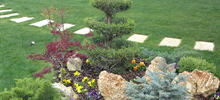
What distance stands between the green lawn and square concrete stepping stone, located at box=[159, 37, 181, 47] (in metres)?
0.15

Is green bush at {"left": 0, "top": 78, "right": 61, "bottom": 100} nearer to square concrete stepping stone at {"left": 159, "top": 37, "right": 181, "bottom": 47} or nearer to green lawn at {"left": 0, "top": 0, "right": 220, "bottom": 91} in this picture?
green lawn at {"left": 0, "top": 0, "right": 220, "bottom": 91}

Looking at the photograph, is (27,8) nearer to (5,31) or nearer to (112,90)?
(5,31)

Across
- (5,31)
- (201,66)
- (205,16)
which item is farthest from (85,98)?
(205,16)

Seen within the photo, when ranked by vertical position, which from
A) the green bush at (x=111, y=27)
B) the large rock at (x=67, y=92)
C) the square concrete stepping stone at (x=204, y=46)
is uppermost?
the green bush at (x=111, y=27)

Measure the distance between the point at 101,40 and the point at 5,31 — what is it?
4.53 m

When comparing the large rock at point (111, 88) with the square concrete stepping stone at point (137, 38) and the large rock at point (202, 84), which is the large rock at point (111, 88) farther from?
the square concrete stepping stone at point (137, 38)

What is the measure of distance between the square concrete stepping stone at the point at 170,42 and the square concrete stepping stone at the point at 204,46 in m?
0.53

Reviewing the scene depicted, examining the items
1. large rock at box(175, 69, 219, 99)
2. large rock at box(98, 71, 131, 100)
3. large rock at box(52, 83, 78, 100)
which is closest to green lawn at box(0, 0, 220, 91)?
large rock at box(52, 83, 78, 100)

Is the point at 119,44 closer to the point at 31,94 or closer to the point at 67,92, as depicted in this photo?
the point at 67,92

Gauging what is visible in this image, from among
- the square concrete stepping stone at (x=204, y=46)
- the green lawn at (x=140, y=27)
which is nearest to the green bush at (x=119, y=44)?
the green lawn at (x=140, y=27)

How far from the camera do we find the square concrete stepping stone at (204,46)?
5.73m

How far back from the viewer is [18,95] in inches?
98.7

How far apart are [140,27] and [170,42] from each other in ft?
5.32

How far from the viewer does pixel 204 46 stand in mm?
5859
